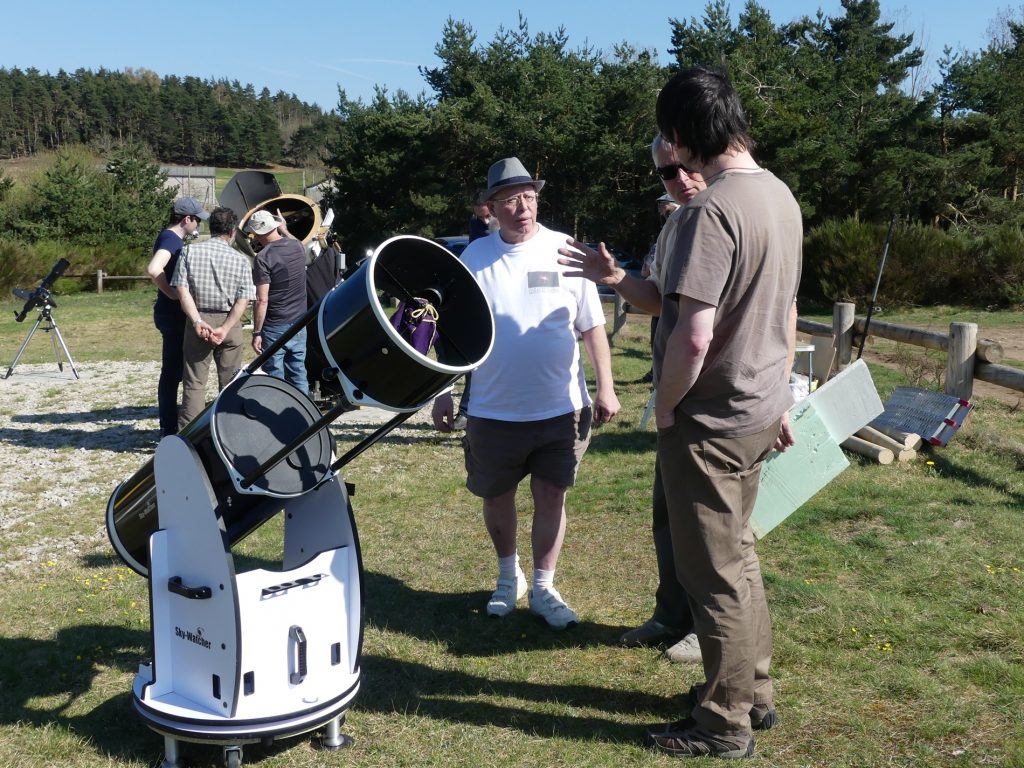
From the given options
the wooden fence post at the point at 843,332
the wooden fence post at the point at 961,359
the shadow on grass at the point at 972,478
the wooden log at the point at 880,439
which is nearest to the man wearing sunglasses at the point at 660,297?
the shadow on grass at the point at 972,478

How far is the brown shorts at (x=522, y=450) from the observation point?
4078 mm

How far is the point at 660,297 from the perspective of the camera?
10.8 ft

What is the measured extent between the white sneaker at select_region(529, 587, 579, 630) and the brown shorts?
0.52 m

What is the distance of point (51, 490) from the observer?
6.84 metres

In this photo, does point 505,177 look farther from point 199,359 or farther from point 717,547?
point 199,359

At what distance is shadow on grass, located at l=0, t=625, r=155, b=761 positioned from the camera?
332cm

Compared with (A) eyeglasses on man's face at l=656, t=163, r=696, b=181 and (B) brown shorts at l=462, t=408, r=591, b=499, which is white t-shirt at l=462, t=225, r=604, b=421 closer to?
(B) brown shorts at l=462, t=408, r=591, b=499

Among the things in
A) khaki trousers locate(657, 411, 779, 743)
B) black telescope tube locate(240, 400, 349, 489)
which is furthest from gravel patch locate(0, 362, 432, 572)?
khaki trousers locate(657, 411, 779, 743)

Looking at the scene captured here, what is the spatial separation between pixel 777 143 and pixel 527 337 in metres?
23.6

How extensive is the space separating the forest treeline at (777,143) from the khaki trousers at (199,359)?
16.8m

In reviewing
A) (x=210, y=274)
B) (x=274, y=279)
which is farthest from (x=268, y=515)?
(x=274, y=279)

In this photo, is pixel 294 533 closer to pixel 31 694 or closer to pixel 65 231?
pixel 31 694

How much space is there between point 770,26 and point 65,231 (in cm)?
2603

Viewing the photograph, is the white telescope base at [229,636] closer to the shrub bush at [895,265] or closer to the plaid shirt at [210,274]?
the plaid shirt at [210,274]
